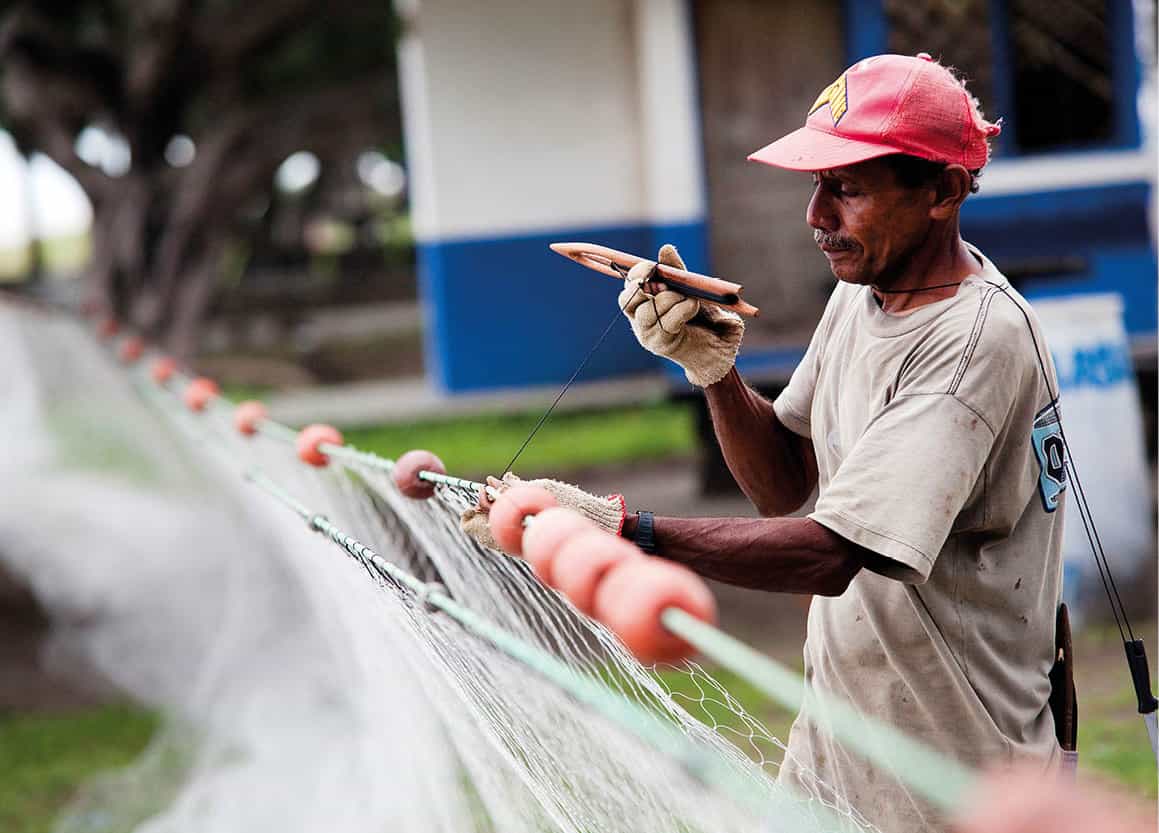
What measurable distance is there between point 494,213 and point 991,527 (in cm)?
737

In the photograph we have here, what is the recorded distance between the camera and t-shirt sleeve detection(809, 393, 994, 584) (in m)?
1.77

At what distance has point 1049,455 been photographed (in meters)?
1.94

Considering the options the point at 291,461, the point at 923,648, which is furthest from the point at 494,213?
the point at 923,648

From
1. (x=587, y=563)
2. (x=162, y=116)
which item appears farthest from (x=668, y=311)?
(x=162, y=116)

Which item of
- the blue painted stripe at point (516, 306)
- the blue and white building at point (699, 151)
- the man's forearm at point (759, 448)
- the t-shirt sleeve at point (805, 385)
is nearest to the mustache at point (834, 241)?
the t-shirt sleeve at point (805, 385)

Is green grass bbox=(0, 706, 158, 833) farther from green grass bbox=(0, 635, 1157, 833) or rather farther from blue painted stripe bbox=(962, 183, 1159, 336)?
blue painted stripe bbox=(962, 183, 1159, 336)

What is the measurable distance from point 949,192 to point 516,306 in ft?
23.9

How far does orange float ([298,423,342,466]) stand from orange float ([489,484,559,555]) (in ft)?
4.09

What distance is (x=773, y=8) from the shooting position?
815cm

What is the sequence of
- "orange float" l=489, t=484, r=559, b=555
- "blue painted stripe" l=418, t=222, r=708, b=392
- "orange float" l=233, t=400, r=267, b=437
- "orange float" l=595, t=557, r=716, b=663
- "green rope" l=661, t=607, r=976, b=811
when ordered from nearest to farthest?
"green rope" l=661, t=607, r=976, b=811
"orange float" l=595, t=557, r=716, b=663
"orange float" l=489, t=484, r=559, b=555
"orange float" l=233, t=400, r=267, b=437
"blue painted stripe" l=418, t=222, r=708, b=392

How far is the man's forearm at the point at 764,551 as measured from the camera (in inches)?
71.4

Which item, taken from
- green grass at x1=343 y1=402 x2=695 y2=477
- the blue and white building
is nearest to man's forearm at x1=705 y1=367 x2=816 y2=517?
the blue and white building

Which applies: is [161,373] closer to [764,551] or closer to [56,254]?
[764,551]

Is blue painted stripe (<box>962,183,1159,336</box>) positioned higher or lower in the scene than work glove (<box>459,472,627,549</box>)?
lower
